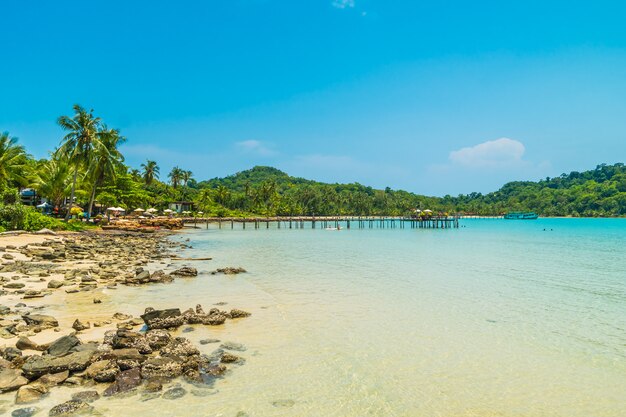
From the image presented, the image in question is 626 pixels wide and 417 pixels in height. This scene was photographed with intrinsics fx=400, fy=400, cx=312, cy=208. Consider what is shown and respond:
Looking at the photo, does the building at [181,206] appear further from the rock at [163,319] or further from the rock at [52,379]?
the rock at [52,379]

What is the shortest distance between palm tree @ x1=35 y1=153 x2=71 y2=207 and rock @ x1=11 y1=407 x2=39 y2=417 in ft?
130

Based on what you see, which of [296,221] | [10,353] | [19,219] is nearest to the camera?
[10,353]

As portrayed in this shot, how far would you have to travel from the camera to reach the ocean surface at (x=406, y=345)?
575 centimetres

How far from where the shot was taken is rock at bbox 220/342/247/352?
7791 millimetres

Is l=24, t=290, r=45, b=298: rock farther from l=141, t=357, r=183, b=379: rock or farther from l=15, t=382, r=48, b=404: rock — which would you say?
l=141, t=357, r=183, b=379: rock

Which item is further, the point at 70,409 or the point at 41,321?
the point at 41,321

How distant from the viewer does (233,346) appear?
25.9 ft

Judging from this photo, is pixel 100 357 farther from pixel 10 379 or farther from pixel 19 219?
pixel 19 219

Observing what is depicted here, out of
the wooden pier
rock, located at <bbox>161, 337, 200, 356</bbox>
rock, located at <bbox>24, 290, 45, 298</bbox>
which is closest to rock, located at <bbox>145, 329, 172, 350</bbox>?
rock, located at <bbox>161, 337, 200, 356</bbox>

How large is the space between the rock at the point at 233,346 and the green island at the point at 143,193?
2736 centimetres

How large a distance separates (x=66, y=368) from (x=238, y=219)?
74.2 meters

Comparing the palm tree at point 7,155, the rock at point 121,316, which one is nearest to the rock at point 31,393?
the rock at point 121,316

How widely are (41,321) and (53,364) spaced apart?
3.08 metres

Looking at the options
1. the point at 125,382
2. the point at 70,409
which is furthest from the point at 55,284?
the point at 70,409
